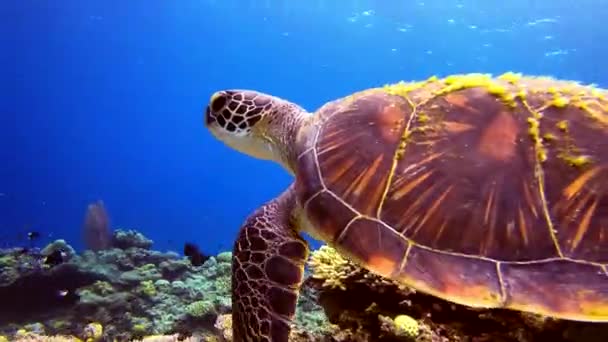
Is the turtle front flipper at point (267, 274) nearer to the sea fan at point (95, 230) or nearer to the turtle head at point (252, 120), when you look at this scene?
the turtle head at point (252, 120)

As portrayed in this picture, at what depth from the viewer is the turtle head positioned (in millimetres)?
3047

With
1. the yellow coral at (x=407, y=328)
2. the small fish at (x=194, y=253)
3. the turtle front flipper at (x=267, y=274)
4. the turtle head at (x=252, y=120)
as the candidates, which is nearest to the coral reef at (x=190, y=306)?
the yellow coral at (x=407, y=328)

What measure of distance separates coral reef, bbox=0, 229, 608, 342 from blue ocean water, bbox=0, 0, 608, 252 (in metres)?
7.00

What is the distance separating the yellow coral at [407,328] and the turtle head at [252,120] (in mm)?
1246

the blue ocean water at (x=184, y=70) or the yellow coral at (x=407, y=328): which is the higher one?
the blue ocean water at (x=184, y=70)

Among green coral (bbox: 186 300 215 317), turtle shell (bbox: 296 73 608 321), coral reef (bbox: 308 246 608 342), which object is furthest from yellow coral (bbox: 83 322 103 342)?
turtle shell (bbox: 296 73 608 321)

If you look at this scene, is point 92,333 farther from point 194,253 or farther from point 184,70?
point 184,70

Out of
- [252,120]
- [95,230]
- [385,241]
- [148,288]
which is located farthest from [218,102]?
[95,230]

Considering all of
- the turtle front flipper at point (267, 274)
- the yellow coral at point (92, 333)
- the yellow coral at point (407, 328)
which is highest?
the yellow coral at point (92, 333)

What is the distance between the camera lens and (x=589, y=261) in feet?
5.64

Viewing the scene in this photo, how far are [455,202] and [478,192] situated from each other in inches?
4.3

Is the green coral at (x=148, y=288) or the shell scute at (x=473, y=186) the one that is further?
the green coral at (x=148, y=288)

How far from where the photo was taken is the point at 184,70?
200ft

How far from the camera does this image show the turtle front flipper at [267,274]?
207 centimetres
